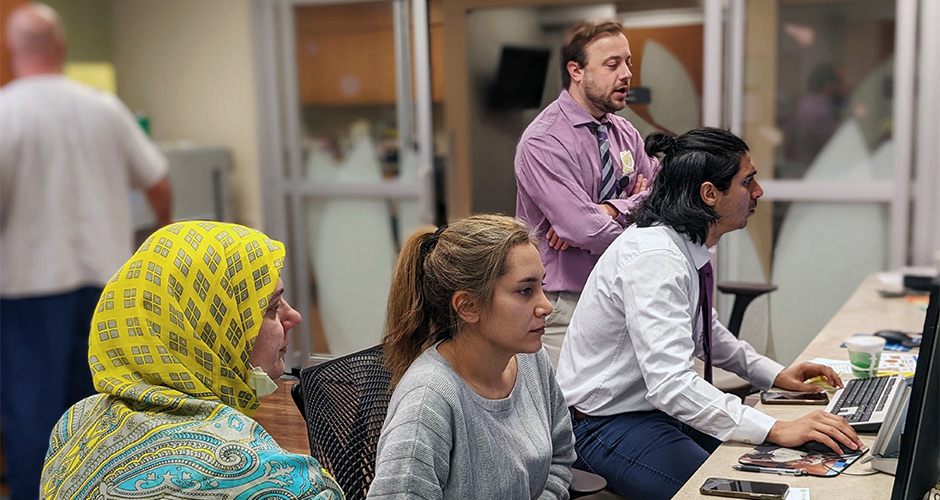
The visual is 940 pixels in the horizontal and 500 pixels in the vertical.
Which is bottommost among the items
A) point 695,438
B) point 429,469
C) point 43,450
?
point 43,450

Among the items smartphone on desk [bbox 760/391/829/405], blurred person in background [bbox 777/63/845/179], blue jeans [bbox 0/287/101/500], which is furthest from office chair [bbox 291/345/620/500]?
blurred person in background [bbox 777/63/845/179]

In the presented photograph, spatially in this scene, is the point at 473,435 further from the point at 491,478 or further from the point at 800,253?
the point at 800,253

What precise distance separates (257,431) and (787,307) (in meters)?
1.36

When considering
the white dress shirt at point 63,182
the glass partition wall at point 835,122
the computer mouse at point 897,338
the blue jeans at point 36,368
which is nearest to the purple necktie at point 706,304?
the computer mouse at point 897,338

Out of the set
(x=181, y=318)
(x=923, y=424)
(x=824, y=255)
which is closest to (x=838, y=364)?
(x=923, y=424)

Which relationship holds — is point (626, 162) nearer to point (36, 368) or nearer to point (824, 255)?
point (824, 255)

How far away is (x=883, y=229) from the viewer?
9.66 feet

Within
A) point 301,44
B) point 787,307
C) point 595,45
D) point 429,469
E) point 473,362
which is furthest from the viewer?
point 301,44

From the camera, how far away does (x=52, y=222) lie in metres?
2.61

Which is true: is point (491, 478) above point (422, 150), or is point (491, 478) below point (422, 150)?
below

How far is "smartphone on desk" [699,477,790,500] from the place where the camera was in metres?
1.20

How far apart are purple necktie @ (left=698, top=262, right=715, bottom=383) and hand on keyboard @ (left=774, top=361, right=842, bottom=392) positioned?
0.16m

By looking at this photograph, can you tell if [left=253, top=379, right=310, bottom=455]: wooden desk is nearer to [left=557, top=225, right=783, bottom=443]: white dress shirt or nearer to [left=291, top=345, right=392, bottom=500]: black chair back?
[left=291, top=345, right=392, bottom=500]: black chair back

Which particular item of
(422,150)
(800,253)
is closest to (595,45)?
(800,253)
